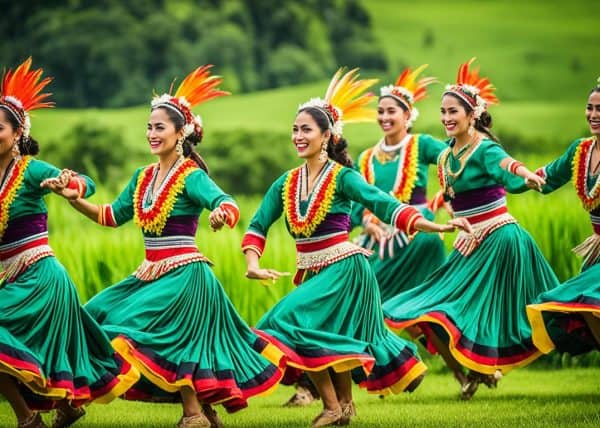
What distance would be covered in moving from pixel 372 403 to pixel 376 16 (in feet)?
37.6

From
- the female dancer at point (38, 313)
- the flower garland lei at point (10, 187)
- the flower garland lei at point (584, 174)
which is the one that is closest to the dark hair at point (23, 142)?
the female dancer at point (38, 313)

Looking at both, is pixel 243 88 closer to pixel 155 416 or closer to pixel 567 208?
pixel 567 208

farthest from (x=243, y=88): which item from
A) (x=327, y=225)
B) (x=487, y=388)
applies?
(x=327, y=225)

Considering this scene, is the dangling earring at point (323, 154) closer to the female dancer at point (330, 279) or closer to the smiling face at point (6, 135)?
the female dancer at point (330, 279)

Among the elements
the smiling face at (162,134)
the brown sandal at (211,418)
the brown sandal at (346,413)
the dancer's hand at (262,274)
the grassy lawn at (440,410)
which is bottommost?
the grassy lawn at (440,410)

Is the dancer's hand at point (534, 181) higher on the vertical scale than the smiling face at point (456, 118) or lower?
lower

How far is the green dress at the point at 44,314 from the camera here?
595 centimetres

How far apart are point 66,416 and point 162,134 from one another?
4.81 feet

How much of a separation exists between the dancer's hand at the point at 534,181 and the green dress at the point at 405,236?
4.70 feet

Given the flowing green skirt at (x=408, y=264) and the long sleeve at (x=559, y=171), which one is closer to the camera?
the long sleeve at (x=559, y=171)

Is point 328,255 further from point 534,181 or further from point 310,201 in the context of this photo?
point 534,181

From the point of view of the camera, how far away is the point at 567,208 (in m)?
9.62

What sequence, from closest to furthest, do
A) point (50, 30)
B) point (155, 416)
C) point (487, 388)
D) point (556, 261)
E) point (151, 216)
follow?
point (151, 216) → point (155, 416) → point (487, 388) → point (556, 261) → point (50, 30)

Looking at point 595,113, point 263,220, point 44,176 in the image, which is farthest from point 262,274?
point 595,113
